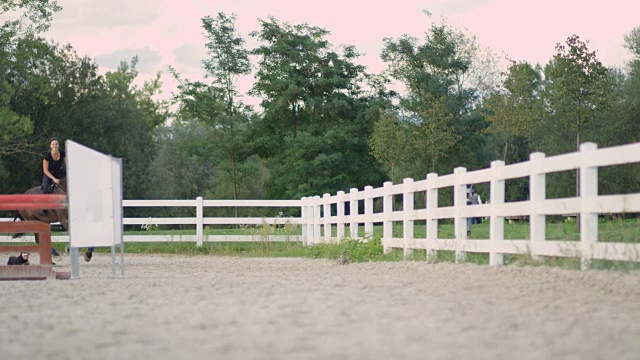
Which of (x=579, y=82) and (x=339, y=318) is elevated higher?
(x=579, y=82)

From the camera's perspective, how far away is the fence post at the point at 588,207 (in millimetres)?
10102

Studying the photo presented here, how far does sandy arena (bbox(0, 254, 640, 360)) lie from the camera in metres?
5.77

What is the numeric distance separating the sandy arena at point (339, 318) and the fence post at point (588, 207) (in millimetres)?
369


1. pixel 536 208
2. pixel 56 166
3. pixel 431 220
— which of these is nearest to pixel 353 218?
pixel 431 220

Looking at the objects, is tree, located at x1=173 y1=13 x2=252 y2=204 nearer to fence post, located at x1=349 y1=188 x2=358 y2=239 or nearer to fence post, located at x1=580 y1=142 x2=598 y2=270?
fence post, located at x1=349 y1=188 x2=358 y2=239

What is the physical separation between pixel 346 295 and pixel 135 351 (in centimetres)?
324

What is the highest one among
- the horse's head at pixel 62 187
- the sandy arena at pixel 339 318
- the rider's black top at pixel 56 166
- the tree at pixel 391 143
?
the tree at pixel 391 143

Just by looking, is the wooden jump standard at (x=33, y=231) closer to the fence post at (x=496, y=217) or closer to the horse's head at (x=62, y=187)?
the horse's head at (x=62, y=187)

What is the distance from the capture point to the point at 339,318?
7.13 metres

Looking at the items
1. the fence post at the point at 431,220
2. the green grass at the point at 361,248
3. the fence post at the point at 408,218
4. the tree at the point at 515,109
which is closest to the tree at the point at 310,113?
the tree at the point at 515,109

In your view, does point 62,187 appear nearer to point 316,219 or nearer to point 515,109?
point 316,219

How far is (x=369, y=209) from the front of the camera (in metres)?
19.1

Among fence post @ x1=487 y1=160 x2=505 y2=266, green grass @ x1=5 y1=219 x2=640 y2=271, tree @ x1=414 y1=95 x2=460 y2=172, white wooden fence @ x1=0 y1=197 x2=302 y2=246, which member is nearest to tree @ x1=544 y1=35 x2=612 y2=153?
green grass @ x1=5 y1=219 x2=640 y2=271

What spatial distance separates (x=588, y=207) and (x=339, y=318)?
13.2 ft
